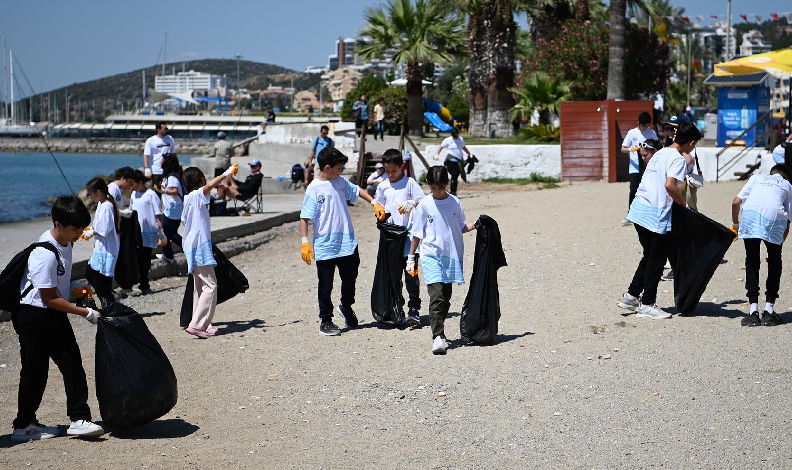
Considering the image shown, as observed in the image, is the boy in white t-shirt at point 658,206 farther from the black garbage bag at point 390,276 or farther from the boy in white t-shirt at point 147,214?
the boy in white t-shirt at point 147,214

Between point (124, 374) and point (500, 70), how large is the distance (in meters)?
25.9

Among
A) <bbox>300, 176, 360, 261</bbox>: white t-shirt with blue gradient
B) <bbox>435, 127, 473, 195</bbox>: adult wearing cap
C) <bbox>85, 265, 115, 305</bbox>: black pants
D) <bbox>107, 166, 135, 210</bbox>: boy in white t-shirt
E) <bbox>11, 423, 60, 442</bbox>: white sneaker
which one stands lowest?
<bbox>11, 423, 60, 442</bbox>: white sneaker

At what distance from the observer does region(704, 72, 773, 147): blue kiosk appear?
2317 cm

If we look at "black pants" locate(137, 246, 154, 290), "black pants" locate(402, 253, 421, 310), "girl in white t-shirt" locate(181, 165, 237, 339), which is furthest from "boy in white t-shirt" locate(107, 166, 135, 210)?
"black pants" locate(402, 253, 421, 310)

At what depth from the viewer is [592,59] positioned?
27.1 metres

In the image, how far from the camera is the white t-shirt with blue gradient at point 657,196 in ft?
25.7

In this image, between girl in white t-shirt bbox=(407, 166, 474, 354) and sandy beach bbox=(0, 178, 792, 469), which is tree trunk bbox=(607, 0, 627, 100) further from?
girl in white t-shirt bbox=(407, 166, 474, 354)

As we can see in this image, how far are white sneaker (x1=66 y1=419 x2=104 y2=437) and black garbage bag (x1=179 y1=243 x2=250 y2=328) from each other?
3.07m

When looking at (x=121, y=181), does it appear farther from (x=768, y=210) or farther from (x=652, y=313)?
(x=768, y=210)

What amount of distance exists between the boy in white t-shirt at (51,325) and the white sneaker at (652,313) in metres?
4.79

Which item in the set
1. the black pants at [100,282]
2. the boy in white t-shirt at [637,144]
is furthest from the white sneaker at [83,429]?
the boy in white t-shirt at [637,144]

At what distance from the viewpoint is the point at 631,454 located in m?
4.92

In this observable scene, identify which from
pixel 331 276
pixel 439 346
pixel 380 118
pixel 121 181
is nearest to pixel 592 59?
pixel 380 118

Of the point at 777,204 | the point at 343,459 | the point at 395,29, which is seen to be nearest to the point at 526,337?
the point at 777,204
